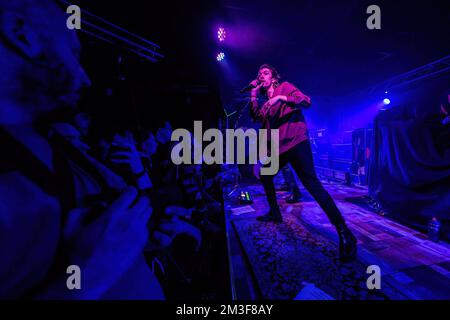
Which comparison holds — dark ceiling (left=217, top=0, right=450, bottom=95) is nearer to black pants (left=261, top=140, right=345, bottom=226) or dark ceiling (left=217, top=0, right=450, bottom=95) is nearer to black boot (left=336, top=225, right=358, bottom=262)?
black pants (left=261, top=140, right=345, bottom=226)

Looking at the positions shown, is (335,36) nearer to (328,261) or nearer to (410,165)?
(410,165)

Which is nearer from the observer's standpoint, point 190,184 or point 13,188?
point 13,188

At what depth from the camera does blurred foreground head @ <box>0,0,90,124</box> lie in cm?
56

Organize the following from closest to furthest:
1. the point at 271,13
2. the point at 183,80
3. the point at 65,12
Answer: the point at 65,12 < the point at 183,80 < the point at 271,13

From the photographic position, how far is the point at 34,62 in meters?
0.62

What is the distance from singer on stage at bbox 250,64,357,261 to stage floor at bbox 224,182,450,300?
0.22 m

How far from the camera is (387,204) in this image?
9.32 ft

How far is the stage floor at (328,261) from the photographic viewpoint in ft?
4.01

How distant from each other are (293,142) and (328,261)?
114 centimetres

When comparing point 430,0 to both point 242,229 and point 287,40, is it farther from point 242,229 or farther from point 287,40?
point 242,229
